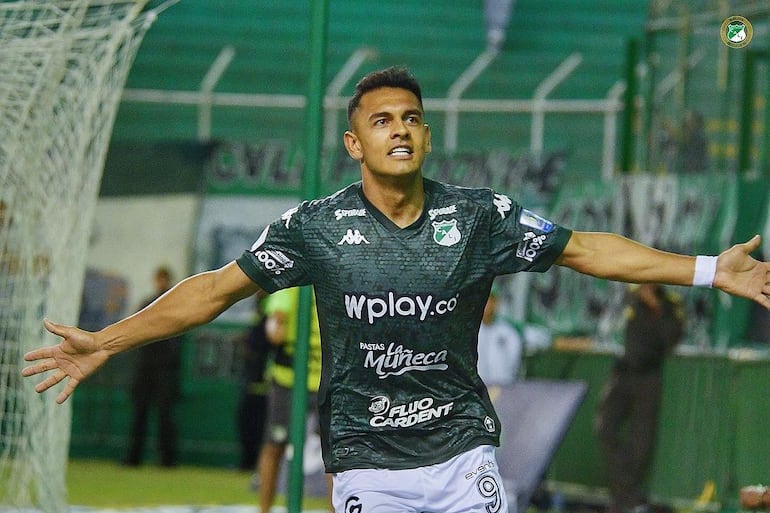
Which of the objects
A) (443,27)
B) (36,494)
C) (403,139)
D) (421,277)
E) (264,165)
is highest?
(443,27)

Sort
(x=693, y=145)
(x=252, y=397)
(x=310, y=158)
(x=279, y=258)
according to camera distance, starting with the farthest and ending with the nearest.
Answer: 1. (x=252, y=397)
2. (x=693, y=145)
3. (x=310, y=158)
4. (x=279, y=258)

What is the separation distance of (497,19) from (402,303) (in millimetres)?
13769

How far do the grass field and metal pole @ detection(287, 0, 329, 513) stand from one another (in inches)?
254

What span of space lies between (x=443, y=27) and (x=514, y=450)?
8.51m

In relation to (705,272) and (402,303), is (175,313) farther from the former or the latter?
(705,272)

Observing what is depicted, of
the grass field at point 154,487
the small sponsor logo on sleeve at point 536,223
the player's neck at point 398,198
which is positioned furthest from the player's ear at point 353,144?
the grass field at point 154,487

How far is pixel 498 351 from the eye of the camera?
1379cm

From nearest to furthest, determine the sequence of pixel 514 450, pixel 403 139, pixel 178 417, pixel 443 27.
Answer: pixel 403 139, pixel 514 450, pixel 178 417, pixel 443 27

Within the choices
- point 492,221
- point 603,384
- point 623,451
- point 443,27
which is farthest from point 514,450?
point 443,27

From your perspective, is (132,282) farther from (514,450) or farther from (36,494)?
(36,494)

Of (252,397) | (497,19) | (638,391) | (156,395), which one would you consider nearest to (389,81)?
(638,391)

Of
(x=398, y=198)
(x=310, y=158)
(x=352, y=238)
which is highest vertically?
(x=310, y=158)

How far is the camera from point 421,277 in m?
5.82

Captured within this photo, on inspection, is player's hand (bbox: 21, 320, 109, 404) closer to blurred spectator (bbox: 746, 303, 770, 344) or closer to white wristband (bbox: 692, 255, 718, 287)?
white wristband (bbox: 692, 255, 718, 287)
